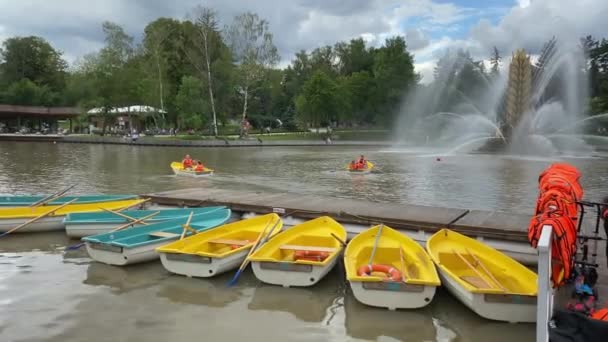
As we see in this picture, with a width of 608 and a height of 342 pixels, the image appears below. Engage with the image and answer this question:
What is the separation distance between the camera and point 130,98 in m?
74.8

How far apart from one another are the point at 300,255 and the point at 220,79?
224ft

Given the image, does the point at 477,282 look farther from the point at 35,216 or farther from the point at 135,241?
the point at 35,216

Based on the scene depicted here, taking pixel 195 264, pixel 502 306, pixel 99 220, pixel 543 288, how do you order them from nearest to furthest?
pixel 543 288, pixel 502 306, pixel 195 264, pixel 99 220

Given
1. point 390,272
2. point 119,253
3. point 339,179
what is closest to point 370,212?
point 390,272

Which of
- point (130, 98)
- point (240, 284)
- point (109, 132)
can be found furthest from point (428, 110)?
point (240, 284)

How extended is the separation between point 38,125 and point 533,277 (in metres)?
107

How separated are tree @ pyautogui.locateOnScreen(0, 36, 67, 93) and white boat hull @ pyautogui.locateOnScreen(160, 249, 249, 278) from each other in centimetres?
10284

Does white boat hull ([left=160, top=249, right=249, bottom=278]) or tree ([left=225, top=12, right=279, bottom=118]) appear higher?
tree ([left=225, top=12, right=279, bottom=118])

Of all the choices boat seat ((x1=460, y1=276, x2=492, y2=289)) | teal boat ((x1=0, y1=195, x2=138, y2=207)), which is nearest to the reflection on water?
teal boat ((x1=0, y1=195, x2=138, y2=207))

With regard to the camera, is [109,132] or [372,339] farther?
Answer: [109,132]

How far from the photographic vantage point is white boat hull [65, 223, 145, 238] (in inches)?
508

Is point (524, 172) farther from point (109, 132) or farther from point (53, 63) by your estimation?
Answer: point (53, 63)

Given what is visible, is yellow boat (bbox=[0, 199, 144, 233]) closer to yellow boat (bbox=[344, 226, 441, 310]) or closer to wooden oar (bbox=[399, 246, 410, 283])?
yellow boat (bbox=[344, 226, 441, 310])

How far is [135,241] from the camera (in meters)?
11.2
